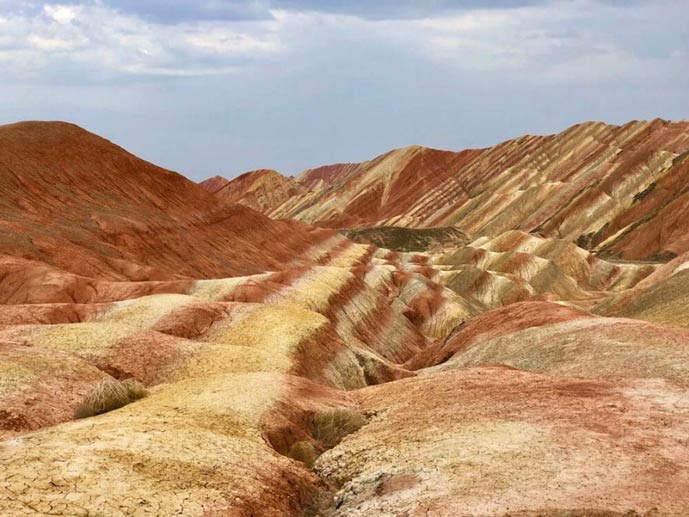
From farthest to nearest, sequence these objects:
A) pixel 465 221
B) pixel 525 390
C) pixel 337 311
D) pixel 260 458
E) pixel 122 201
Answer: pixel 465 221 → pixel 122 201 → pixel 337 311 → pixel 525 390 → pixel 260 458

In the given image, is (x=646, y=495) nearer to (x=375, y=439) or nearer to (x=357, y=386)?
(x=375, y=439)

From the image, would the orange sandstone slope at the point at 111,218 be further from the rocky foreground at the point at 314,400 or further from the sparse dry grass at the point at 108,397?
the sparse dry grass at the point at 108,397

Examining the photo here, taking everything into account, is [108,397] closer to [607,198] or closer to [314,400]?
[314,400]

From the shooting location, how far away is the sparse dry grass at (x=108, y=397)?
2331cm

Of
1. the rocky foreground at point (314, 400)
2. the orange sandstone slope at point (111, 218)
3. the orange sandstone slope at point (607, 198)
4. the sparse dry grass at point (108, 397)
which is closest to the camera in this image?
the rocky foreground at point (314, 400)

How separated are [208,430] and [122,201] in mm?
74144

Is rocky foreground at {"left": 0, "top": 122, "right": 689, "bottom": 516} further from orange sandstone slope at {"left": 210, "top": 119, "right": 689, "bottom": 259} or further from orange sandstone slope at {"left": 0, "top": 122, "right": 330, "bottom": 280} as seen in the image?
orange sandstone slope at {"left": 210, "top": 119, "right": 689, "bottom": 259}

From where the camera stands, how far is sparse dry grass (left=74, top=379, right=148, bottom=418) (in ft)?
76.5

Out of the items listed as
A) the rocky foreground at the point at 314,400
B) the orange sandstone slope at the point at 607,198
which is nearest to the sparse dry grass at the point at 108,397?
the rocky foreground at the point at 314,400

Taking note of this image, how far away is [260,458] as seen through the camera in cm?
1956

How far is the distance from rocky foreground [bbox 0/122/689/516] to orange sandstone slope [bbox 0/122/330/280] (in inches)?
22.4

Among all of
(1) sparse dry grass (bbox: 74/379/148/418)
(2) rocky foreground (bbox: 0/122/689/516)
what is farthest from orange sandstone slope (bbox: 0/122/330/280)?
(1) sparse dry grass (bbox: 74/379/148/418)

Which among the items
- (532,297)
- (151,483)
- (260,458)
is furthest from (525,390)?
(532,297)

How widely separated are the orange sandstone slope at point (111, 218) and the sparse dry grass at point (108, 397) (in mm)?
34536
